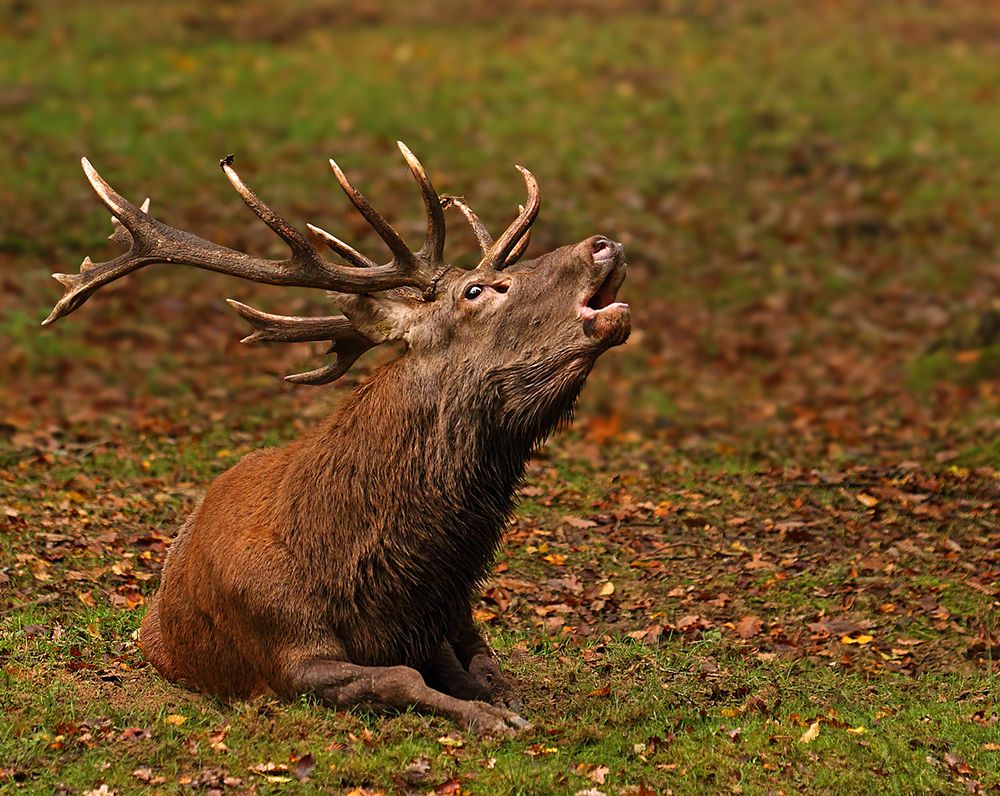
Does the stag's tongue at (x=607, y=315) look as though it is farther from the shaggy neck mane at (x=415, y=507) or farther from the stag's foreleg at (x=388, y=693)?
the stag's foreleg at (x=388, y=693)

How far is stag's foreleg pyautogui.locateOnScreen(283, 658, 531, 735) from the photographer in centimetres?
682

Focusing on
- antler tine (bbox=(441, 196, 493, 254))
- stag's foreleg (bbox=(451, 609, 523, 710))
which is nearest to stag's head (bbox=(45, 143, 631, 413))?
antler tine (bbox=(441, 196, 493, 254))

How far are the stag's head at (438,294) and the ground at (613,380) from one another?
62.9 inches

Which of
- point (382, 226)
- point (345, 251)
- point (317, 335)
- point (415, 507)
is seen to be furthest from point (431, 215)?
point (415, 507)

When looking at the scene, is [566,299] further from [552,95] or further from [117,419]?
[552,95]

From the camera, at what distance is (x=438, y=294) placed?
7.34m

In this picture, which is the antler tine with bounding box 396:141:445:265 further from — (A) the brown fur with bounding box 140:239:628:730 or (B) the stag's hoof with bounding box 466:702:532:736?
(B) the stag's hoof with bounding box 466:702:532:736

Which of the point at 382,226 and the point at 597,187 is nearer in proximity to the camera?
the point at 382,226

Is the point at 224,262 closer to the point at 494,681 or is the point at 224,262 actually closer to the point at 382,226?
the point at 382,226

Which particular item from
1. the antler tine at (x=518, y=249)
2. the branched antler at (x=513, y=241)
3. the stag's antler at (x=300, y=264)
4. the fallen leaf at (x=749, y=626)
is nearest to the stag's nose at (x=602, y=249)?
the branched antler at (x=513, y=241)

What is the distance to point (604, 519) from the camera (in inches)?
408

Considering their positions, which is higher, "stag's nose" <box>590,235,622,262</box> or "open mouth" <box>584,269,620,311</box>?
"stag's nose" <box>590,235,622,262</box>

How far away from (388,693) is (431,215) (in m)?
2.17

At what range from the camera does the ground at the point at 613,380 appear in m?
6.86
